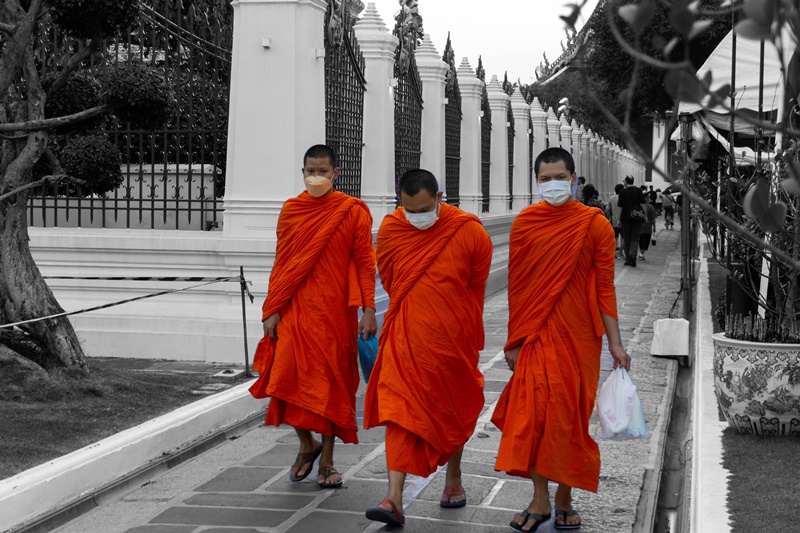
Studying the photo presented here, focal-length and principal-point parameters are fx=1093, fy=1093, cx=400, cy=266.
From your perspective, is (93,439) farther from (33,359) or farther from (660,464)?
(660,464)

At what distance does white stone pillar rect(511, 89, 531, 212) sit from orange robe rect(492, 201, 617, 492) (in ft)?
57.3

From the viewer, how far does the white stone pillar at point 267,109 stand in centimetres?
891

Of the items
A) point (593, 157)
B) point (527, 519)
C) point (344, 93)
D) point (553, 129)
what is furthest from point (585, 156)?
point (527, 519)

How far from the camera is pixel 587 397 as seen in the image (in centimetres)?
480

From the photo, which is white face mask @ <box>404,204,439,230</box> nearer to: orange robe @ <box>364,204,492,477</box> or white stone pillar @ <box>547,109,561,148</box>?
orange robe @ <box>364,204,492,477</box>

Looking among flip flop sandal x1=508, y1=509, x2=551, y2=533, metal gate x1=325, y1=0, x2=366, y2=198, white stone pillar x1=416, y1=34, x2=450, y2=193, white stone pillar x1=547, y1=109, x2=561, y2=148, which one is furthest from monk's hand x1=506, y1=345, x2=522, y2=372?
white stone pillar x1=547, y1=109, x2=561, y2=148

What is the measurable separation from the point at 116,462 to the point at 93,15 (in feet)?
8.87

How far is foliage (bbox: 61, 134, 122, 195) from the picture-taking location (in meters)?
7.59

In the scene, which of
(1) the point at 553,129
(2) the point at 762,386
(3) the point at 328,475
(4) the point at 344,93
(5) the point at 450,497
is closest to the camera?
(5) the point at 450,497

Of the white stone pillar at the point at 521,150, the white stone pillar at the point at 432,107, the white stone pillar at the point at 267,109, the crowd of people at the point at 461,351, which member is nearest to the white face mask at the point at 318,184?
the crowd of people at the point at 461,351

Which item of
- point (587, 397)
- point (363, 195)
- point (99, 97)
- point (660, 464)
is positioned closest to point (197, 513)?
point (587, 397)

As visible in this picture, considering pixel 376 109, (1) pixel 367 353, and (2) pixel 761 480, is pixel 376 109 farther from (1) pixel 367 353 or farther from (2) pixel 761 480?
(2) pixel 761 480

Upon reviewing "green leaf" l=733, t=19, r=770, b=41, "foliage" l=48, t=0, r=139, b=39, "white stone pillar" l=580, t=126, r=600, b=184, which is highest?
"white stone pillar" l=580, t=126, r=600, b=184

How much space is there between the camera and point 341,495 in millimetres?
5363
